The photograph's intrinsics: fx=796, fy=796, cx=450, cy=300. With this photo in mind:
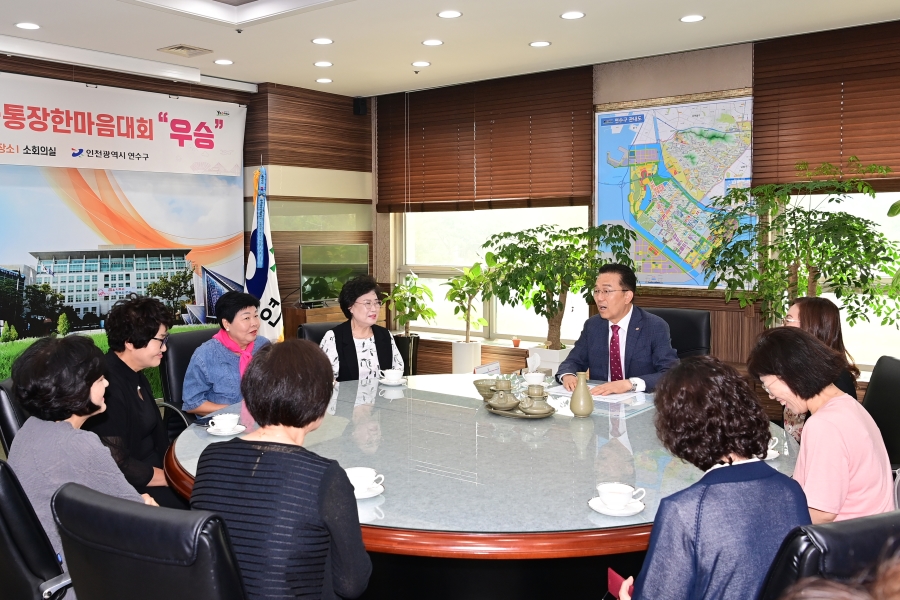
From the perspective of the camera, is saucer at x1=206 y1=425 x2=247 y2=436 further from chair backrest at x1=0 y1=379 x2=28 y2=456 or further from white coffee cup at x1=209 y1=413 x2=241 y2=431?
chair backrest at x1=0 y1=379 x2=28 y2=456

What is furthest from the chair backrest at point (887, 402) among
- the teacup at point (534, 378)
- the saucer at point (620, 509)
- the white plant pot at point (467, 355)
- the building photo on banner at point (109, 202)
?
the building photo on banner at point (109, 202)

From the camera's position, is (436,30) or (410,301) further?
(410,301)

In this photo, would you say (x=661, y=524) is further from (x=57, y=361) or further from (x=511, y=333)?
(x=511, y=333)

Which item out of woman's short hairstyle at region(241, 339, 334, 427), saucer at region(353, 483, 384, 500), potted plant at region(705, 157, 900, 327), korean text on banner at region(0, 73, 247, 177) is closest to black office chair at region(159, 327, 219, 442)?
saucer at region(353, 483, 384, 500)

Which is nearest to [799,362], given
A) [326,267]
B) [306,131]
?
[326,267]

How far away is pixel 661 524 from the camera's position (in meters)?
1.51

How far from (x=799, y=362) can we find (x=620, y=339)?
1.85 m

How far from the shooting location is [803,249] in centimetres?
457

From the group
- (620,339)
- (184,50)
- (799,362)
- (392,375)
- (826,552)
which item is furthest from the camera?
(184,50)

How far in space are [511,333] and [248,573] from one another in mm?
5294

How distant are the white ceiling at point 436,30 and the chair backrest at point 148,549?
10.9 ft

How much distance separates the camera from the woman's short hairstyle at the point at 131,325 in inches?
116

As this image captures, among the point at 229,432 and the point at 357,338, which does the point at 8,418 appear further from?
the point at 357,338

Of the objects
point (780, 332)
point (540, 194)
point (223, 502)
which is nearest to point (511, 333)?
point (540, 194)
